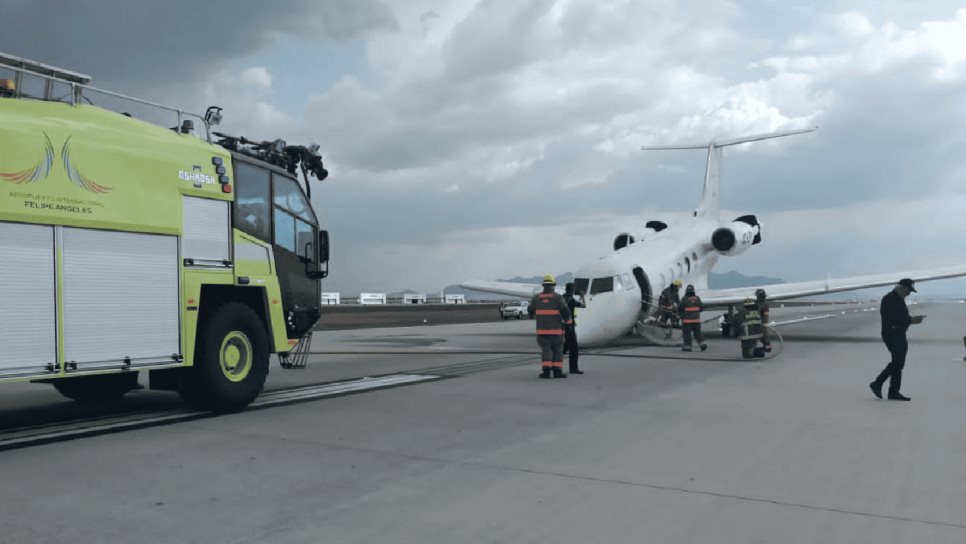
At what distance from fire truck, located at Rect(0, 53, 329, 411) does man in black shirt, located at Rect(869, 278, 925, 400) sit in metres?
8.75

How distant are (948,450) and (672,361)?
989 cm

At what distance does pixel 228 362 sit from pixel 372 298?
103005 mm

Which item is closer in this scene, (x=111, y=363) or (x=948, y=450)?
(x=948, y=450)

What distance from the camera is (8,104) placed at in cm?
771

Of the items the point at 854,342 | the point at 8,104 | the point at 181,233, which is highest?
the point at 8,104

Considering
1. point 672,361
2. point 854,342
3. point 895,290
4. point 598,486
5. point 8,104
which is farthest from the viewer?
point 854,342

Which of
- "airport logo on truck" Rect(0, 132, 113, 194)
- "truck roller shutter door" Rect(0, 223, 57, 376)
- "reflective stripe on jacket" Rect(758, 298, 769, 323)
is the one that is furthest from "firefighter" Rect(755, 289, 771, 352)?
"truck roller shutter door" Rect(0, 223, 57, 376)

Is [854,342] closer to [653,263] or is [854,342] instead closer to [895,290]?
[653,263]

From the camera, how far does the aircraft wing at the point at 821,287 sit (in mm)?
24375

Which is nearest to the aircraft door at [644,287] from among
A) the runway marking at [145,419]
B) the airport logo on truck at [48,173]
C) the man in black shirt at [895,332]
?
the runway marking at [145,419]

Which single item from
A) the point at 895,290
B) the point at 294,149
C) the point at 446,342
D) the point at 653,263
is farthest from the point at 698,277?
the point at 294,149

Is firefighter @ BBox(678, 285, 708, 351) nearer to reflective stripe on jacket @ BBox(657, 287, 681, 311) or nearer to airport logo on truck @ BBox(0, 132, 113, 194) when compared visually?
reflective stripe on jacket @ BBox(657, 287, 681, 311)

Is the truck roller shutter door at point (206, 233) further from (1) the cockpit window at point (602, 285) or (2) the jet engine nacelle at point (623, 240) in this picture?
(2) the jet engine nacelle at point (623, 240)

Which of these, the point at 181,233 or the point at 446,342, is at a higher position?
the point at 181,233
